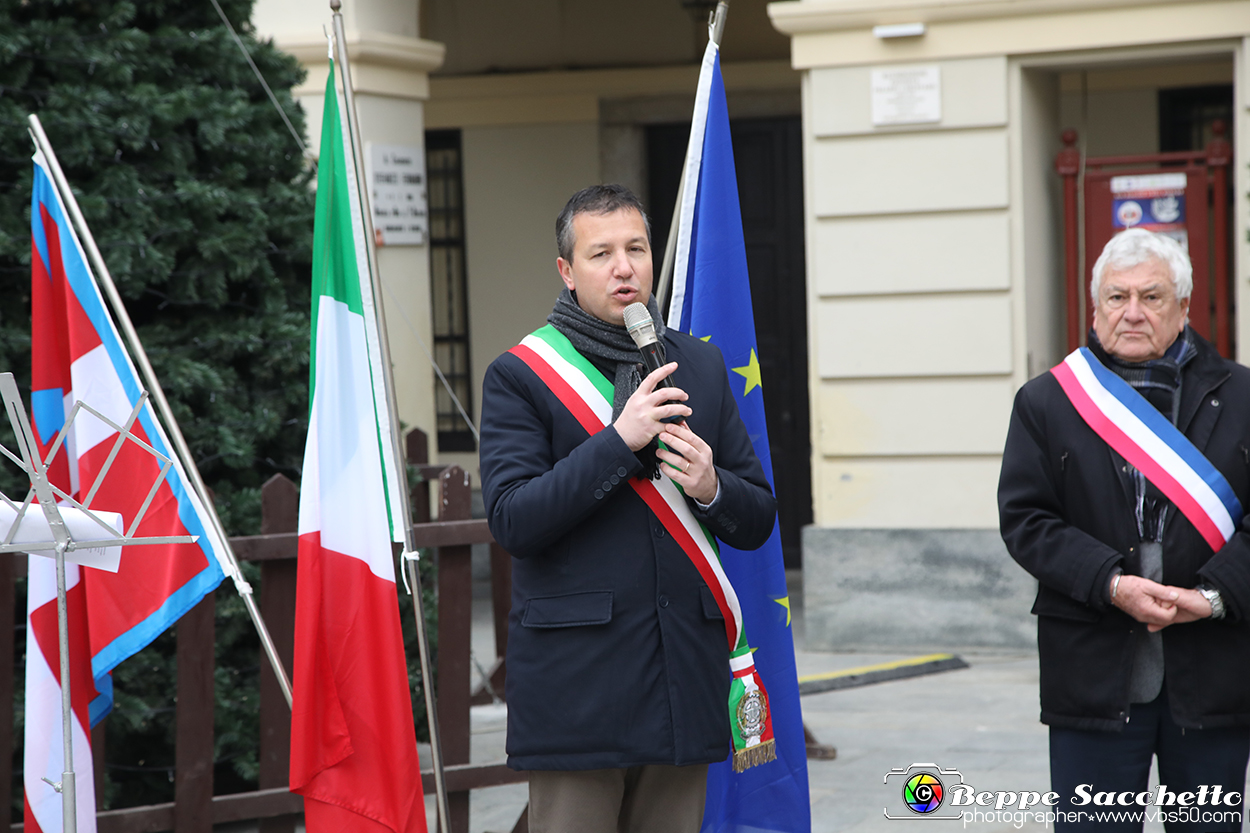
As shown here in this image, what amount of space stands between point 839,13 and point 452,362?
4.10m

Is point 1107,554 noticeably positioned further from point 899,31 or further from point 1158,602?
point 899,31

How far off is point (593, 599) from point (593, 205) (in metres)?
0.80

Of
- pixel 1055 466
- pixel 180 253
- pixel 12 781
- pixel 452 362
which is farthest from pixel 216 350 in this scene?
pixel 452 362

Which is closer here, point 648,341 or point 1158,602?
point 648,341

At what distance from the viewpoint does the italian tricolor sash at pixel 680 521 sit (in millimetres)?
2895

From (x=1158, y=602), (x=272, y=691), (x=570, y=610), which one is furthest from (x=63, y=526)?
(x=1158, y=602)

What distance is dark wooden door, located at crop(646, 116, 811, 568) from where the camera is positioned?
31.9ft

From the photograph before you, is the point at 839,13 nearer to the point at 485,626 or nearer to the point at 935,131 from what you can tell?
the point at 935,131

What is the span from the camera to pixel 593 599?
111 inches

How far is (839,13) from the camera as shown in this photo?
24.4 ft

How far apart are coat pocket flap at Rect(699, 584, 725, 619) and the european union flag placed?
83 cm

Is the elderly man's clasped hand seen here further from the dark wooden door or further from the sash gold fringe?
the dark wooden door

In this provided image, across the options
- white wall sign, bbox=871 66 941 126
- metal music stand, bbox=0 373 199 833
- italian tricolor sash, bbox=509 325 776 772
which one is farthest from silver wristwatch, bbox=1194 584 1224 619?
white wall sign, bbox=871 66 941 126

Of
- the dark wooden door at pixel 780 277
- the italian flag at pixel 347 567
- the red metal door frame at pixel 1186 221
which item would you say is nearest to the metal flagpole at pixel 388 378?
the italian flag at pixel 347 567
